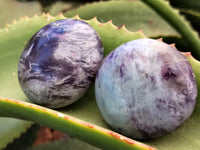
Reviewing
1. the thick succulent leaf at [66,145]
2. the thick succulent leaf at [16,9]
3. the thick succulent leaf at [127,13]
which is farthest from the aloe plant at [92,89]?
the thick succulent leaf at [16,9]

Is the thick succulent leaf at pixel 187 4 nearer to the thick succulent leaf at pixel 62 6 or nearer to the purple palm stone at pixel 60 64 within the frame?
the thick succulent leaf at pixel 62 6

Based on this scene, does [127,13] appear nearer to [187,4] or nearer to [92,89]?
[187,4]

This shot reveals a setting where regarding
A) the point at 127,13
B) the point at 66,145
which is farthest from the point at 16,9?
the point at 66,145

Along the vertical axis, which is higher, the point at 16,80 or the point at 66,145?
the point at 16,80

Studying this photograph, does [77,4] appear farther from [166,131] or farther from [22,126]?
[166,131]

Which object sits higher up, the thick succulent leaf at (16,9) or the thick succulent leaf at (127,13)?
the thick succulent leaf at (127,13)

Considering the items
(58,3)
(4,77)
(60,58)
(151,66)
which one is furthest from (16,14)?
(151,66)
